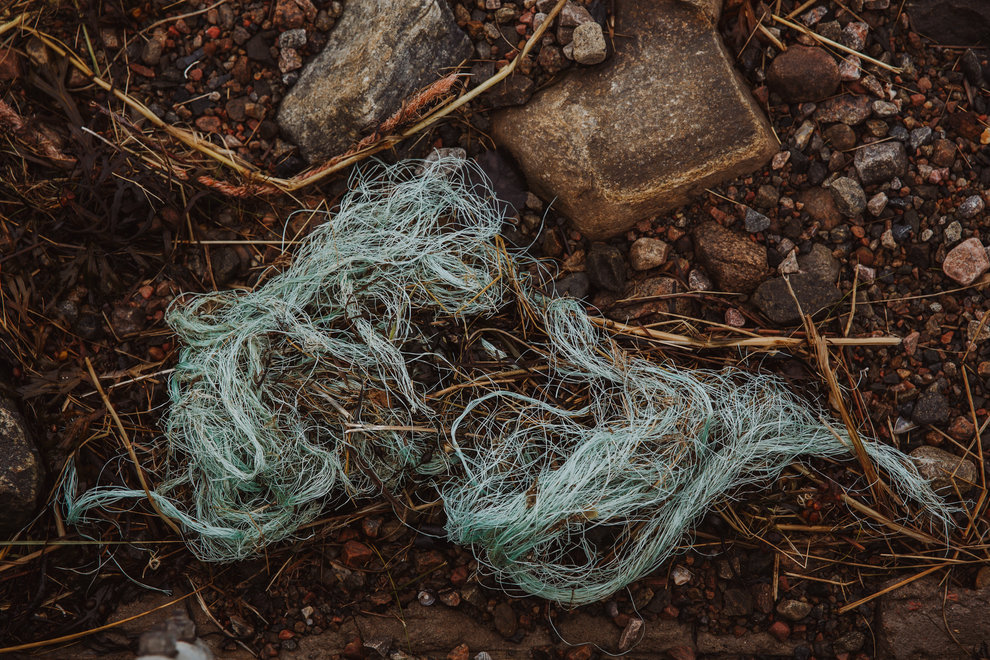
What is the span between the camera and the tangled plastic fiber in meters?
2.27

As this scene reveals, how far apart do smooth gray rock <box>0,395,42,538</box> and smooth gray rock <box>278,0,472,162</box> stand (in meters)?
1.38

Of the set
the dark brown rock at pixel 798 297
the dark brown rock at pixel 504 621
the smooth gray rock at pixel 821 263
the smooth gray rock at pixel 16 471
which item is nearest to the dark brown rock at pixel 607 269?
the dark brown rock at pixel 798 297

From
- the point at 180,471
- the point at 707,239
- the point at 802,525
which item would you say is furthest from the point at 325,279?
the point at 802,525

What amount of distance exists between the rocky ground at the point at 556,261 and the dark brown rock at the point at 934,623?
1 centimetres

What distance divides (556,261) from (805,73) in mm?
1137

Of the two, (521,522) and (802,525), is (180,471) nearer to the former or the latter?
(521,522)

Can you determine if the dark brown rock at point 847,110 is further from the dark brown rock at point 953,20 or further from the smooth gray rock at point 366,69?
the smooth gray rock at point 366,69

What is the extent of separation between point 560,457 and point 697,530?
56 centimetres

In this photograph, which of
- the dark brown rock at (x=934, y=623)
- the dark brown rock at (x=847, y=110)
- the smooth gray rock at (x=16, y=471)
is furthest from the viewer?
the dark brown rock at (x=847, y=110)

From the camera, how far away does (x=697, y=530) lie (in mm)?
2385

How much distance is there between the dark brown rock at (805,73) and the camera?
7.86 ft

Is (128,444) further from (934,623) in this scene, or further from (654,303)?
(934,623)

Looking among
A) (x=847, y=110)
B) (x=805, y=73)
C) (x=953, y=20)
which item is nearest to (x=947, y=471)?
(x=847, y=110)

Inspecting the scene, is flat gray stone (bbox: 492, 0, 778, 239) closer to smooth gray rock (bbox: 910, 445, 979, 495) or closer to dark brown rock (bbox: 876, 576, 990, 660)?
smooth gray rock (bbox: 910, 445, 979, 495)
